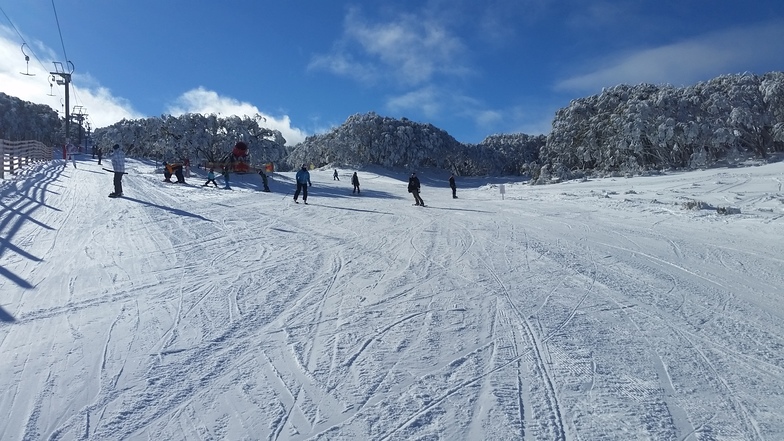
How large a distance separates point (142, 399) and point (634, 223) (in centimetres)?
1345

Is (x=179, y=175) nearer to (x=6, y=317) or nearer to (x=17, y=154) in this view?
(x=17, y=154)

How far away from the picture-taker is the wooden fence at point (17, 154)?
64.7 feet

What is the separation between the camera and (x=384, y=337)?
4816mm

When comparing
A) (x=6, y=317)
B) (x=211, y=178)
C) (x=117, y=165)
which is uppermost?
(x=117, y=165)

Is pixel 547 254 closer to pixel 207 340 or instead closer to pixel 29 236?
pixel 207 340

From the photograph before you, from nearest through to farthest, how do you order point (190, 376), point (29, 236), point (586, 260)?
point (190, 376) → point (586, 260) → point (29, 236)

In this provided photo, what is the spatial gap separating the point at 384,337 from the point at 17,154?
2612cm

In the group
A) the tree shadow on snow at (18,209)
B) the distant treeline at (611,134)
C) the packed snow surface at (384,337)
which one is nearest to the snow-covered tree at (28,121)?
the distant treeline at (611,134)

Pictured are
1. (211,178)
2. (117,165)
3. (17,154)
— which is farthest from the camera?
(211,178)

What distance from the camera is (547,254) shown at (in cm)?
920

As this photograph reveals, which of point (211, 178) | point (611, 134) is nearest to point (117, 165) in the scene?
point (211, 178)

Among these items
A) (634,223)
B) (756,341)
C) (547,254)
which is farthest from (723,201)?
(756,341)

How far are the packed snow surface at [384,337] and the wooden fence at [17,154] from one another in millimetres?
12267

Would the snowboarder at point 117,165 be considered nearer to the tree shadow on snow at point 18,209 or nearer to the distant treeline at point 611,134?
the tree shadow on snow at point 18,209
